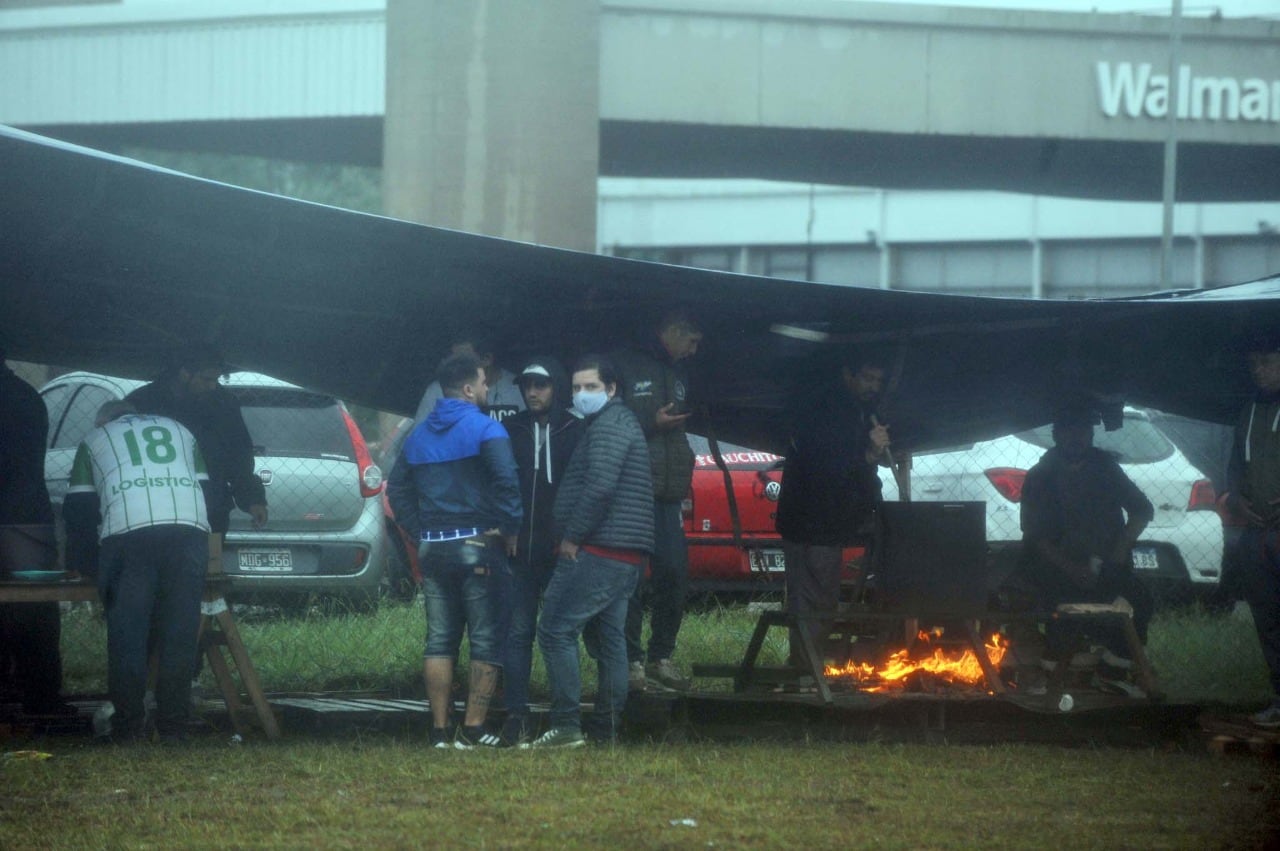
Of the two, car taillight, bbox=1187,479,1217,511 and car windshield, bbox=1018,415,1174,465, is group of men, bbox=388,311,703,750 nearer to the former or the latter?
car windshield, bbox=1018,415,1174,465

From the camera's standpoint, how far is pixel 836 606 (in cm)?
825

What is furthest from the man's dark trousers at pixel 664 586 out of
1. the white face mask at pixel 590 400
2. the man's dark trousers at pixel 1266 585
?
the man's dark trousers at pixel 1266 585

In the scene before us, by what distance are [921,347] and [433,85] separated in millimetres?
12676

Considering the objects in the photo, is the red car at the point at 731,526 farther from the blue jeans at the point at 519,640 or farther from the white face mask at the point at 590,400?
the white face mask at the point at 590,400

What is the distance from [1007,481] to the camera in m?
12.0

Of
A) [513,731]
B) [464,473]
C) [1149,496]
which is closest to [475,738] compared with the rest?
[513,731]

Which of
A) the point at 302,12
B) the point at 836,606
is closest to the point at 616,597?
the point at 836,606

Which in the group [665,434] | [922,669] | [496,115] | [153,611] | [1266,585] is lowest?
[922,669]

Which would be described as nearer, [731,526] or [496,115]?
[731,526]

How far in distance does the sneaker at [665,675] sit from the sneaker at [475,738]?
1.16 m

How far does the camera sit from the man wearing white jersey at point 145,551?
7.22m

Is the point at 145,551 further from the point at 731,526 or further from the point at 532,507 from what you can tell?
the point at 731,526

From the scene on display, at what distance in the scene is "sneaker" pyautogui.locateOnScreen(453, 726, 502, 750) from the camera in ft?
24.1

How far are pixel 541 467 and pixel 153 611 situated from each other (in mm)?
1853
